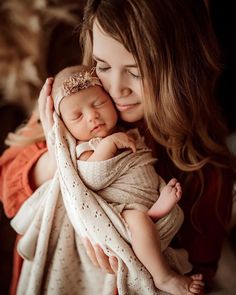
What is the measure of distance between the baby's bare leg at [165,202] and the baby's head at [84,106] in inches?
5.0

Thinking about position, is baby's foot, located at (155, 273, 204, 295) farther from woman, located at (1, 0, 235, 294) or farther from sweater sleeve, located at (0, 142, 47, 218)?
sweater sleeve, located at (0, 142, 47, 218)

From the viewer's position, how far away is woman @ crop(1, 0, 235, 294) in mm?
646

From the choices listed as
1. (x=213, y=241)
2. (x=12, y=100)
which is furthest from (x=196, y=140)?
(x=12, y=100)

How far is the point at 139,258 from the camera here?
64 centimetres

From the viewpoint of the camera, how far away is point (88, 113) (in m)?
0.64

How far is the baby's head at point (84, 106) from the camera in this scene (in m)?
0.65

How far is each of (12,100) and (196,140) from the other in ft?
1.19

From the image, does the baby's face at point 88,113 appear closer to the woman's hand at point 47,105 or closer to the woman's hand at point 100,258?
the woman's hand at point 47,105

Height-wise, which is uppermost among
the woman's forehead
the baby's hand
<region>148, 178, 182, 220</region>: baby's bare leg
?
the woman's forehead

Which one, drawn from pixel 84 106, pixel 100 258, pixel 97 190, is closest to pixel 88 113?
pixel 84 106

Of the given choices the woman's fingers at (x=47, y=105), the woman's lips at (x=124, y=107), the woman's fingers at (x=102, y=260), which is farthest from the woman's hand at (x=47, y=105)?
the woman's fingers at (x=102, y=260)

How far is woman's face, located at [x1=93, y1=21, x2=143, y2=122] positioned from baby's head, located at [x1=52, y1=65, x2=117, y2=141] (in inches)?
0.6

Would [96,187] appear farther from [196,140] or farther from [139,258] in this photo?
[196,140]

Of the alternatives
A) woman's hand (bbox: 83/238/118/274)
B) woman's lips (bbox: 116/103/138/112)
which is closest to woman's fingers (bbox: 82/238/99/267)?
A: woman's hand (bbox: 83/238/118/274)
